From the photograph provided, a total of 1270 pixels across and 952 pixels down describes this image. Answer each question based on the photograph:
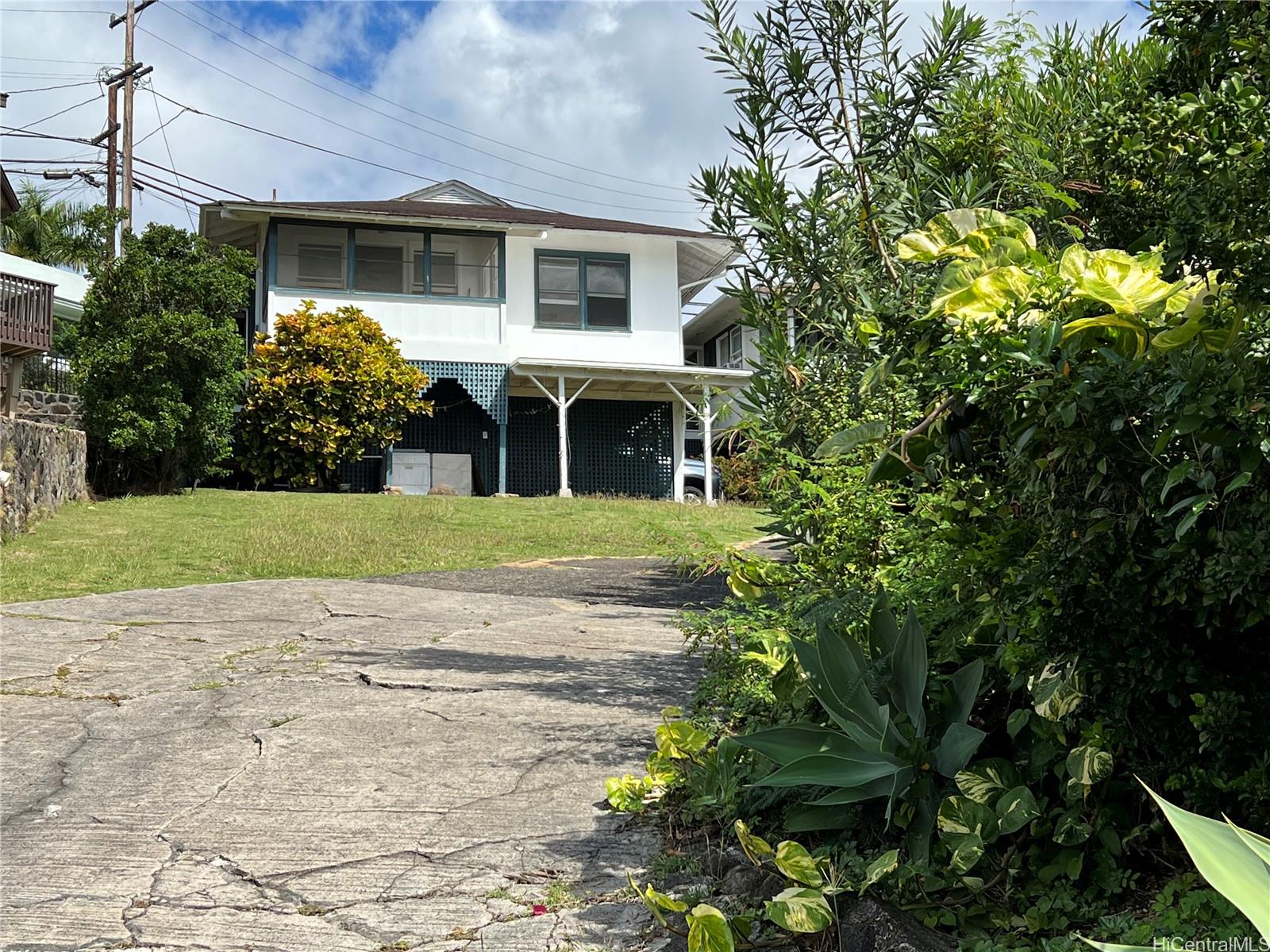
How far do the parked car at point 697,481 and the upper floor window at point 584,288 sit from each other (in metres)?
3.82

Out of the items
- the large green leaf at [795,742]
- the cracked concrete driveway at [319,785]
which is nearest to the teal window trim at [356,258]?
the cracked concrete driveway at [319,785]

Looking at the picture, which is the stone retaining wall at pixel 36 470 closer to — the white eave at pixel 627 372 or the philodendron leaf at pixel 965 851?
the white eave at pixel 627 372

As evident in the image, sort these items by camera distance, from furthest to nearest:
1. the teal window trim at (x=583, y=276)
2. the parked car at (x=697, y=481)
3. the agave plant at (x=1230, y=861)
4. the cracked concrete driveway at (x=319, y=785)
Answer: the parked car at (x=697, y=481) < the teal window trim at (x=583, y=276) < the cracked concrete driveway at (x=319, y=785) < the agave plant at (x=1230, y=861)

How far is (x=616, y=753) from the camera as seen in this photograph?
184 inches

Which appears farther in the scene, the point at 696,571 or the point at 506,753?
the point at 696,571

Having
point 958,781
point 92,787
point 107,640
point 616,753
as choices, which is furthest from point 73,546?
point 958,781

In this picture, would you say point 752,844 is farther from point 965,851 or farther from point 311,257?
point 311,257

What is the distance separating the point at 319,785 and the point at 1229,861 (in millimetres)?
→ 3582

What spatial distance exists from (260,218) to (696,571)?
20094 millimetres

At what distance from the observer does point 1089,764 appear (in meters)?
2.57

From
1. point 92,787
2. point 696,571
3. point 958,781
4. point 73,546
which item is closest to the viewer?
point 958,781

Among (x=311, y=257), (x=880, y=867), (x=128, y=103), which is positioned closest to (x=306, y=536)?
(x=880, y=867)

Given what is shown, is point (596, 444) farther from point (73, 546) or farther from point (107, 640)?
point (107, 640)

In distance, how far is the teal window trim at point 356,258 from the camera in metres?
22.4
